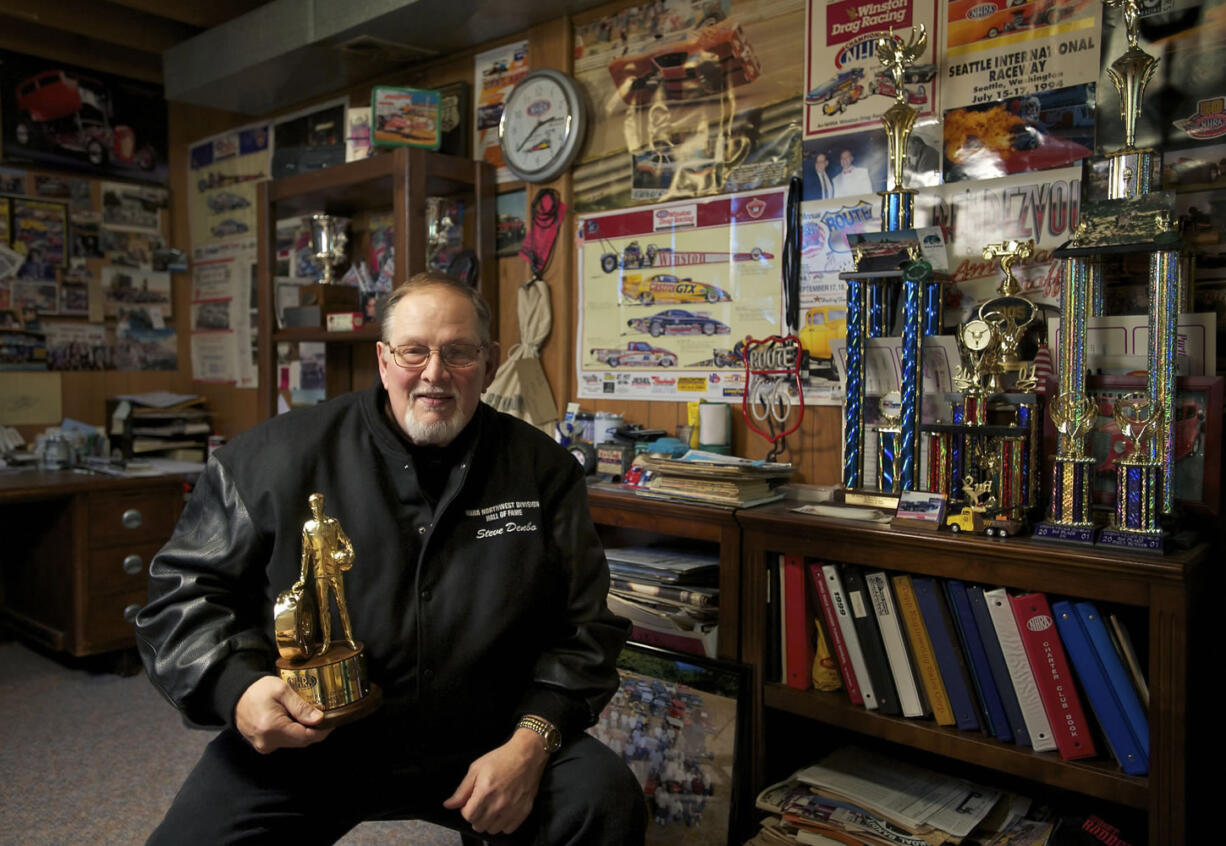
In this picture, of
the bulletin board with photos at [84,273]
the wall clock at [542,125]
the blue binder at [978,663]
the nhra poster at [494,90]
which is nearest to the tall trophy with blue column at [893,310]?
the blue binder at [978,663]

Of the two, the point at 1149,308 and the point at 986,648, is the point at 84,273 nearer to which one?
the point at 986,648

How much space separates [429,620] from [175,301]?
307 cm

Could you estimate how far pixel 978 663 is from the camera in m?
1.55

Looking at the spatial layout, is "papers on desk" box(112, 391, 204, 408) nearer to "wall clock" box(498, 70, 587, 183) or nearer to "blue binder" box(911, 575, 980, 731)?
"wall clock" box(498, 70, 587, 183)

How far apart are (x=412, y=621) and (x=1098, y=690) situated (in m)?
1.10

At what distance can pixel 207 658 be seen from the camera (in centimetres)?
128

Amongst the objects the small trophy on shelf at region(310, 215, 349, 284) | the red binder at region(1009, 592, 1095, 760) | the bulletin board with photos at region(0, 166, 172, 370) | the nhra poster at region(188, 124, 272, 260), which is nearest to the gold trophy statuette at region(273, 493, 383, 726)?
the red binder at region(1009, 592, 1095, 760)

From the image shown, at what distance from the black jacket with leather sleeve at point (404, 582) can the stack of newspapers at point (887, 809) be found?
0.53 m

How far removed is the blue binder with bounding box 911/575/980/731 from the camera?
5.14ft

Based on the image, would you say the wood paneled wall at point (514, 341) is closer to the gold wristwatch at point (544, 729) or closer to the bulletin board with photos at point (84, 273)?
the bulletin board with photos at point (84, 273)

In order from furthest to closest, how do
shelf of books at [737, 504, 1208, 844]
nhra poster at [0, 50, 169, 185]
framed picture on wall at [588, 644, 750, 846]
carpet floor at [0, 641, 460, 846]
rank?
nhra poster at [0, 50, 169, 185], carpet floor at [0, 641, 460, 846], framed picture on wall at [588, 644, 750, 846], shelf of books at [737, 504, 1208, 844]

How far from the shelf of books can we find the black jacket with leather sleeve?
0.44 metres

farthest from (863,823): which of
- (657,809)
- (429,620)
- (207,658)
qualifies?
(207,658)

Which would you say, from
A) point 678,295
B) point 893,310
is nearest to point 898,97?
point 893,310
